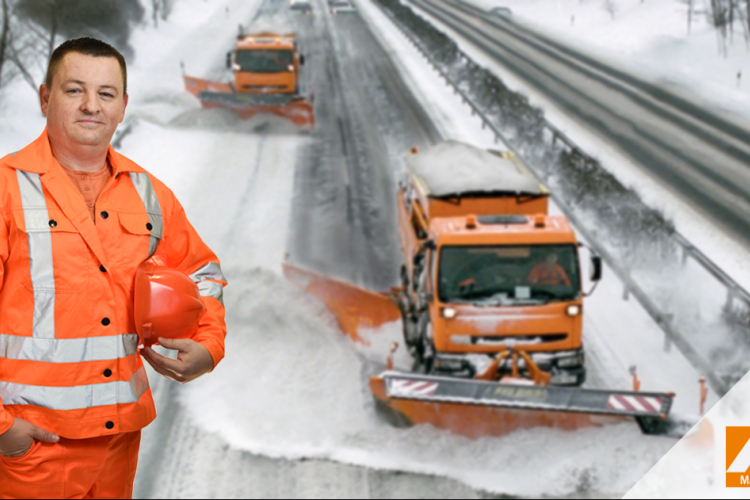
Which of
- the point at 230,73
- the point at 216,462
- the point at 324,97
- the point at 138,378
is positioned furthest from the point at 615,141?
the point at 324,97

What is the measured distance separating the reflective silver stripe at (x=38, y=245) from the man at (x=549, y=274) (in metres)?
6.77

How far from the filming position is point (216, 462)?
703cm

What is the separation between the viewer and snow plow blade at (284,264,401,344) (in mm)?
9172

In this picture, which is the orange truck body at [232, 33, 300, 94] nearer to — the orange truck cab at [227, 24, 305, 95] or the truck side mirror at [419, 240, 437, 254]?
the orange truck cab at [227, 24, 305, 95]

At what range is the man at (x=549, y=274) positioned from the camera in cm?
773

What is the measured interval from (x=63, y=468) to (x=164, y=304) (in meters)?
0.53

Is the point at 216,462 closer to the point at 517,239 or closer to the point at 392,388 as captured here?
the point at 392,388

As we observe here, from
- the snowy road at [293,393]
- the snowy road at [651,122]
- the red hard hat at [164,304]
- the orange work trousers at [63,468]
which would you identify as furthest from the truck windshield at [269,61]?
the red hard hat at [164,304]

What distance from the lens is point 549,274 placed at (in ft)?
25.5

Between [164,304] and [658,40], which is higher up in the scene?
[658,40]

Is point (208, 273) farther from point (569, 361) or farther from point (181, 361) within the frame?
point (569, 361)

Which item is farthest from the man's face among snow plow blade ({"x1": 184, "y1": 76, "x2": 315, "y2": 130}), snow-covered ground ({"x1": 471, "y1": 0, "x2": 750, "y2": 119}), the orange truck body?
the orange truck body

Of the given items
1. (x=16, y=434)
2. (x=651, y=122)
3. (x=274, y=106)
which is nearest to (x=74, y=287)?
(x=16, y=434)

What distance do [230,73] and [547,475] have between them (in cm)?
1466
